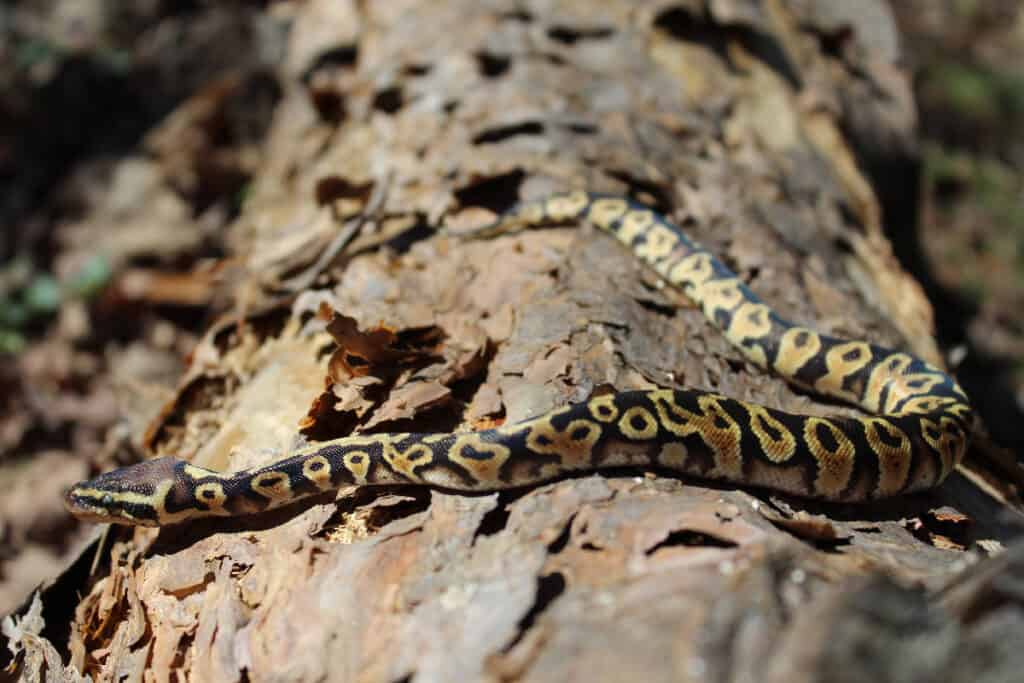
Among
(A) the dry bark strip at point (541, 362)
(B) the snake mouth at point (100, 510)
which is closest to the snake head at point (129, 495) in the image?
(B) the snake mouth at point (100, 510)

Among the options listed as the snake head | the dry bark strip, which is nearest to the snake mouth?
the snake head

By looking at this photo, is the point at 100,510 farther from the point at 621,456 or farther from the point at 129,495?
the point at 621,456

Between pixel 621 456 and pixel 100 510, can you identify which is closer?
pixel 621 456

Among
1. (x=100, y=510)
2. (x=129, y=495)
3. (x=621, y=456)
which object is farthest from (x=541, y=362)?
(x=100, y=510)

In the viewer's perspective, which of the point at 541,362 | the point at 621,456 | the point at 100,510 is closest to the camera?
the point at 621,456

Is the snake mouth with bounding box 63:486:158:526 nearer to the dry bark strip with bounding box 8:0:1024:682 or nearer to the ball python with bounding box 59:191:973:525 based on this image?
the ball python with bounding box 59:191:973:525

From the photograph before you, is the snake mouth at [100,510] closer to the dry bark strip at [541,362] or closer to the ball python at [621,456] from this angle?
the ball python at [621,456]

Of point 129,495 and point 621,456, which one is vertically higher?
point 621,456

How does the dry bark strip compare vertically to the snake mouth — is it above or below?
above
